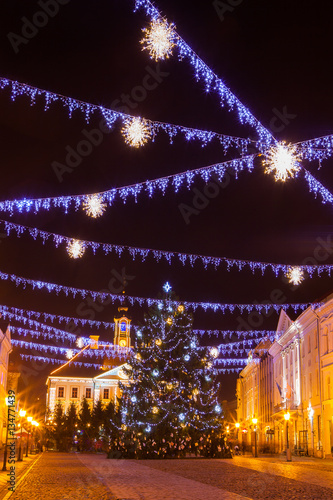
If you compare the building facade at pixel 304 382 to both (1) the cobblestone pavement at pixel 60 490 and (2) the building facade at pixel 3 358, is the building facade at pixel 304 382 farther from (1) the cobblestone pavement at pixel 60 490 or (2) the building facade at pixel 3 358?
(1) the cobblestone pavement at pixel 60 490

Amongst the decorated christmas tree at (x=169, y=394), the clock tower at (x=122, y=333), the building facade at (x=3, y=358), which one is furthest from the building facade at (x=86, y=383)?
the decorated christmas tree at (x=169, y=394)

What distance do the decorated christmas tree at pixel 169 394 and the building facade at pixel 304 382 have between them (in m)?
5.73

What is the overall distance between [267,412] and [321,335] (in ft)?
97.2

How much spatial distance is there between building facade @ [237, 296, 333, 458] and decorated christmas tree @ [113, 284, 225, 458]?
18.8 feet

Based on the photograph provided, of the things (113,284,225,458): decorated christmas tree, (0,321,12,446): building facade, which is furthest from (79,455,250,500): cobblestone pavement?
(0,321,12,446): building facade

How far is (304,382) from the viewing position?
47000 millimetres

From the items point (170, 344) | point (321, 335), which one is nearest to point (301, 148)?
point (170, 344)

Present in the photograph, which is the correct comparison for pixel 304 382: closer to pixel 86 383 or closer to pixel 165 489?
pixel 165 489

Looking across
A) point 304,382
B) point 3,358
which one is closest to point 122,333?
point 3,358

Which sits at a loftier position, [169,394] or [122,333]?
[122,333]

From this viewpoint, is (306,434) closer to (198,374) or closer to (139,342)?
(198,374)

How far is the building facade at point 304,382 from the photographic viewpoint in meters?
40.2

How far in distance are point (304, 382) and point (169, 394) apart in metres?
14.6

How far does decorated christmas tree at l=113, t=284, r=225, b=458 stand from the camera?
35625mm
